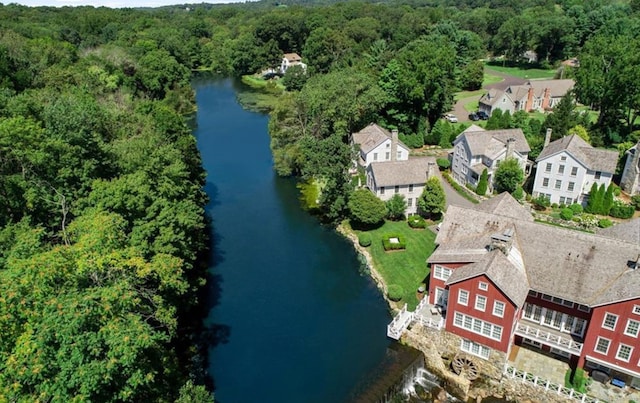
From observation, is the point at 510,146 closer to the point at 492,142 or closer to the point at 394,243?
the point at 492,142

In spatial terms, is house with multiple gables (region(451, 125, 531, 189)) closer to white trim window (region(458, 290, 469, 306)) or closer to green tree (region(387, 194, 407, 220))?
green tree (region(387, 194, 407, 220))

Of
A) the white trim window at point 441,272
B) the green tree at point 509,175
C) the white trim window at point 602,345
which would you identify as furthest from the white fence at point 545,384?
the green tree at point 509,175

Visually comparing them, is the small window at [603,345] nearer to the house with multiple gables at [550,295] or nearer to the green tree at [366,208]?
the house with multiple gables at [550,295]

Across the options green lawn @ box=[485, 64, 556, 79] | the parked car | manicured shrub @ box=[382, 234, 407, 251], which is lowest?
manicured shrub @ box=[382, 234, 407, 251]

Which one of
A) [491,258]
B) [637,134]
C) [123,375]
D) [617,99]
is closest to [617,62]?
[617,99]

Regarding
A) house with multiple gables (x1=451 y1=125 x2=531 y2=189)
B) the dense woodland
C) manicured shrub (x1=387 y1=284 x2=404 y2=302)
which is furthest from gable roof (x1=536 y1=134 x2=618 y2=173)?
manicured shrub (x1=387 y1=284 x2=404 y2=302)

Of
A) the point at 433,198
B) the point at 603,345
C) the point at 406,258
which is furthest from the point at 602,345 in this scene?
the point at 433,198

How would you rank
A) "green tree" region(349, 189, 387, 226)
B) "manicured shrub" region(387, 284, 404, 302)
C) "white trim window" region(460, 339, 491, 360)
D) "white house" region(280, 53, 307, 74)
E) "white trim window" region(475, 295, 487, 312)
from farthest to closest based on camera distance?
1. "white house" region(280, 53, 307, 74)
2. "green tree" region(349, 189, 387, 226)
3. "manicured shrub" region(387, 284, 404, 302)
4. "white trim window" region(460, 339, 491, 360)
5. "white trim window" region(475, 295, 487, 312)
